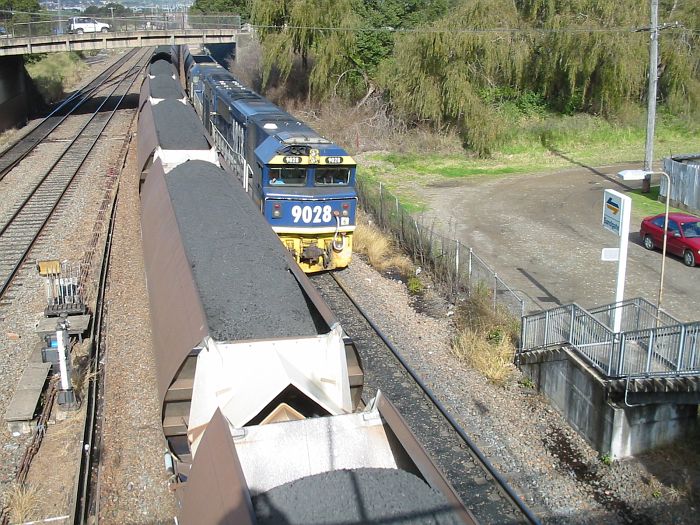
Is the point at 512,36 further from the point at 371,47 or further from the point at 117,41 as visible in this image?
the point at 117,41

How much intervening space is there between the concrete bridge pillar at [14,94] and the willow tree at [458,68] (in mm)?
18232

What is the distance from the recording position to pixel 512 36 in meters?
36.1

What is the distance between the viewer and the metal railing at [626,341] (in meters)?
10.6

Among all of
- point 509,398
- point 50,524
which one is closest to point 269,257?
point 50,524

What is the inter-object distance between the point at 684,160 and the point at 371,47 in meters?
17.7

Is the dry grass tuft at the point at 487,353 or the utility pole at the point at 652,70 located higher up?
the utility pole at the point at 652,70

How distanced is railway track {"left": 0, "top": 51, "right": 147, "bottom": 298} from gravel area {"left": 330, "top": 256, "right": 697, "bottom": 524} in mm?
9263

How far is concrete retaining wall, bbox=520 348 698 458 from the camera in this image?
1100 cm

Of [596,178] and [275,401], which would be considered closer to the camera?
[275,401]

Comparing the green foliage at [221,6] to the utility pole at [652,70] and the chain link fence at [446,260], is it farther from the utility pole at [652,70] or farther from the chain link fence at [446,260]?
the chain link fence at [446,260]

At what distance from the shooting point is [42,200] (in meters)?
22.4

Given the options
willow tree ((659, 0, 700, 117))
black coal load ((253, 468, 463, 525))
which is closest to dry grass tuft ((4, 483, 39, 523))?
black coal load ((253, 468, 463, 525))

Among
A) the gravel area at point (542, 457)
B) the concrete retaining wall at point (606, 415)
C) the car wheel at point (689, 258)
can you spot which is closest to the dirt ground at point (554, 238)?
the car wheel at point (689, 258)

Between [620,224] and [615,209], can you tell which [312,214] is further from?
[620,224]
